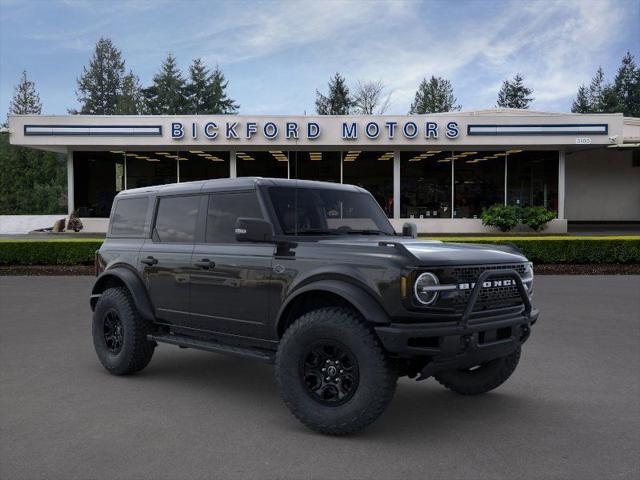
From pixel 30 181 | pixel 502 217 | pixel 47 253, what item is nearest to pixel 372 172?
pixel 502 217

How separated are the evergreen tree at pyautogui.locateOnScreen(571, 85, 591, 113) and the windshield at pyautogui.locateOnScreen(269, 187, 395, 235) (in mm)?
82586

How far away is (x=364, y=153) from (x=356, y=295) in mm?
24424

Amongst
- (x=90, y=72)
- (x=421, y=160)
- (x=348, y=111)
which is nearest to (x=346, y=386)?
(x=421, y=160)

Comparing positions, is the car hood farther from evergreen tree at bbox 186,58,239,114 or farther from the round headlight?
evergreen tree at bbox 186,58,239,114

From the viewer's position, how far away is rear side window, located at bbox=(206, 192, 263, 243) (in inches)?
214

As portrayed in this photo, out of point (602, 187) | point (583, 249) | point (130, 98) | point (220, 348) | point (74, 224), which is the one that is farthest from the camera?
point (130, 98)

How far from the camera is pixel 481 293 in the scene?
14.9 feet

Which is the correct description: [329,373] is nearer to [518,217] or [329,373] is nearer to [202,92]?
[518,217]

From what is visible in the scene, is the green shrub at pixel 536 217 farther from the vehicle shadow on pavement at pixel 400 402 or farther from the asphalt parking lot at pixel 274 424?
the vehicle shadow on pavement at pixel 400 402

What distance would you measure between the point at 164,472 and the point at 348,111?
70.6 m

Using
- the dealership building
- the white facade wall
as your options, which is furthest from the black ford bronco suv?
the white facade wall

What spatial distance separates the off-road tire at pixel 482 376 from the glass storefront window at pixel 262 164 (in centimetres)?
2356

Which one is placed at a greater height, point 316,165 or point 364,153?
point 364,153

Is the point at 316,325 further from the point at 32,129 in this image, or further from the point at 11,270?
the point at 32,129
